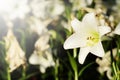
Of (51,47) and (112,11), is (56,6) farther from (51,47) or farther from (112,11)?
(112,11)

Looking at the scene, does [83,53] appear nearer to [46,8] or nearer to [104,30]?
[104,30]

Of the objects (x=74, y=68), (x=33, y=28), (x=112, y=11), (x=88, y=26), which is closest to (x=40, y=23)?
(x=33, y=28)

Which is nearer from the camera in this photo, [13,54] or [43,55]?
[13,54]

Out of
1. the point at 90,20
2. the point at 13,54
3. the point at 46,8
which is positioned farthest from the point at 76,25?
the point at 46,8

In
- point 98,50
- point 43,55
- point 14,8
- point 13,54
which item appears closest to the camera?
point 98,50

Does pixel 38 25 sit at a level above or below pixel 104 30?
below

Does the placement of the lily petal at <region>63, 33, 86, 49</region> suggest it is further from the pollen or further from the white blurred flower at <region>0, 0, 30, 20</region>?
the white blurred flower at <region>0, 0, 30, 20</region>

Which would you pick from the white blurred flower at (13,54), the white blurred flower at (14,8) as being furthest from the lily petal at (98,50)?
the white blurred flower at (14,8)

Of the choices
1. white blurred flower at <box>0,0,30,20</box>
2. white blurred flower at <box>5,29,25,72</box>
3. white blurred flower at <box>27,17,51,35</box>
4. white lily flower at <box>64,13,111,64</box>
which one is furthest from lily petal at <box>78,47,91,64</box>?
white blurred flower at <box>0,0,30,20</box>
